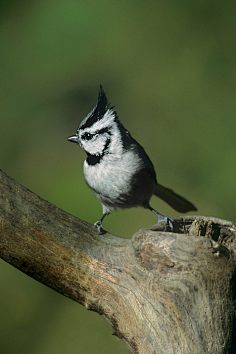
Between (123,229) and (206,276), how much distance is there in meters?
0.89

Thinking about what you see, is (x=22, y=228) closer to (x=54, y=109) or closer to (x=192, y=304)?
(x=192, y=304)

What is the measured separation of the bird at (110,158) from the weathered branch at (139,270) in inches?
4.9

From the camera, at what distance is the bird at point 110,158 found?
92 cm

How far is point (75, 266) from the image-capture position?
0.76m

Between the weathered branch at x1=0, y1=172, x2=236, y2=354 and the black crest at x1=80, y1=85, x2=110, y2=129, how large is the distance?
0.28m

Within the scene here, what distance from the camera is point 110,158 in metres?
0.93

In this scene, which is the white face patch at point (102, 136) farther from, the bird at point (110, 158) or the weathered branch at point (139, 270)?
the weathered branch at point (139, 270)

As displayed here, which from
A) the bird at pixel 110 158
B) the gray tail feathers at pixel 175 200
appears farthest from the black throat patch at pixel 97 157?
the gray tail feathers at pixel 175 200

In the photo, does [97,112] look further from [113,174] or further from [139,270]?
[139,270]

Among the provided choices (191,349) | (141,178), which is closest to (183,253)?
(191,349)

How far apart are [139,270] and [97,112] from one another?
49 cm

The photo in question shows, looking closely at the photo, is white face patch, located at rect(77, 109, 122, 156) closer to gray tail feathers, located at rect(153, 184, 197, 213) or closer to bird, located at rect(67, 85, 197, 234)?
bird, located at rect(67, 85, 197, 234)

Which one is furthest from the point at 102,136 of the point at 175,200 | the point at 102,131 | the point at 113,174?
the point at 175,200

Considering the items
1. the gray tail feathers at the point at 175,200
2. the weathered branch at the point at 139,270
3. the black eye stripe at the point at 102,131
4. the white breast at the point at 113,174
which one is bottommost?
the weathered branch at the point at 139,270
